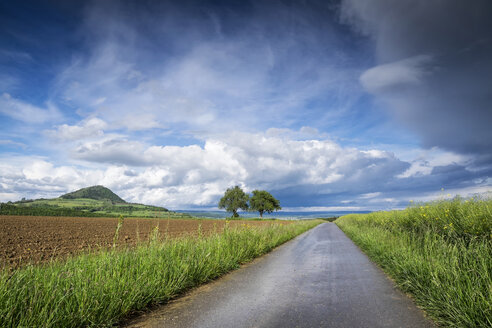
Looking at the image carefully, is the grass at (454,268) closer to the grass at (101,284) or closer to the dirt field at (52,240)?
the grass at (101,284)

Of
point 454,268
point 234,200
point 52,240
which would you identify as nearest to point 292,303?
point 454,268

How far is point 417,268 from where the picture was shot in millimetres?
6551

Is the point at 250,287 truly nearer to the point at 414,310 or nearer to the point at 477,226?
the point at 414,310

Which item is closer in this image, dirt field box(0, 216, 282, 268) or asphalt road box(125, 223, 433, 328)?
asphalt road box(125, 223, 433, 328)

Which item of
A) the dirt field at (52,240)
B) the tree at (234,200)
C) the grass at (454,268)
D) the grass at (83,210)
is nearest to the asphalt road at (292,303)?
the grass at (454,268)

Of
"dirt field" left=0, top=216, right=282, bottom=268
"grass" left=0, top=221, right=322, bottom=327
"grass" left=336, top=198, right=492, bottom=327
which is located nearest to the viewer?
"grass" left=0, top=221, right=322, bottom=327

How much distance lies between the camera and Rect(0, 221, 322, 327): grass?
3766mm

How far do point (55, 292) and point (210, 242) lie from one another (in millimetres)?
5658

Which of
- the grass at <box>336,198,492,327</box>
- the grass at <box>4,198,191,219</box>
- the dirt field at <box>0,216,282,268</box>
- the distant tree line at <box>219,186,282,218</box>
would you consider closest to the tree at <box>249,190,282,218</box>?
the distant tree line at <box>219,186,282,218</box>

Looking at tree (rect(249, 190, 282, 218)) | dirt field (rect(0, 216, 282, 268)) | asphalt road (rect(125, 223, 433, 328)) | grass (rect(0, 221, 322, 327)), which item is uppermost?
tree (rect(249, 190, 282, 218))

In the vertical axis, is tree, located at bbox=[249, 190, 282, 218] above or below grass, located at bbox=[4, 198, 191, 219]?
above

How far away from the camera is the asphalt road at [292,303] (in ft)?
14.8

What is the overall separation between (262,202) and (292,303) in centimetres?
8055

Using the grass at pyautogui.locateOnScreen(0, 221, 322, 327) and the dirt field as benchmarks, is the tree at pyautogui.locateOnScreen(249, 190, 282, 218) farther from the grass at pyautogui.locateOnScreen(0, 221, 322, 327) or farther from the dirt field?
the grass at pyautogui.locateOnScreen(0, 221, 322, 327)
